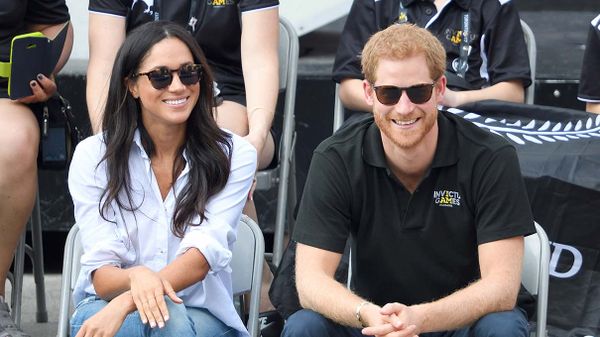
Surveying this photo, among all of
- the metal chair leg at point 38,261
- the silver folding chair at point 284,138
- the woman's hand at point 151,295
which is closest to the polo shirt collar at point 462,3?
the silver folding chair at point 284,138

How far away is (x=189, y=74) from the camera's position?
12.6 ft

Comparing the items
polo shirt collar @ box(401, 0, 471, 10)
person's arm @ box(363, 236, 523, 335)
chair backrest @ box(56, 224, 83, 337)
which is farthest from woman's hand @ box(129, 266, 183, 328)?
polo shirt collar @ box(401, 0, 471, 10)

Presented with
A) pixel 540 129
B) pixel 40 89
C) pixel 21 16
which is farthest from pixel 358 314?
pixel 21 16

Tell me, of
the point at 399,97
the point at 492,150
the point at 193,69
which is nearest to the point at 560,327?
the point at 492,150

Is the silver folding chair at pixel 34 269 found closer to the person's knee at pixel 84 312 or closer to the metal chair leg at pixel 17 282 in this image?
the metal chair leg at pixel 17 282

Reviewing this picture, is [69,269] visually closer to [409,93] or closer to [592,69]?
[409,93]

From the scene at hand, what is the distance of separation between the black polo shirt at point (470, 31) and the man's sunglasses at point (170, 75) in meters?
1.12

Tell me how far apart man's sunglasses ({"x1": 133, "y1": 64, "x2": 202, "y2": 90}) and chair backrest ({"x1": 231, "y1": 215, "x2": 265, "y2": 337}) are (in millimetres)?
468

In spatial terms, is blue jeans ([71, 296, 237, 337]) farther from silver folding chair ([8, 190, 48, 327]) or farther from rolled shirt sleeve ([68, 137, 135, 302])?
silver folding chair ([8, 190, 48, 327])

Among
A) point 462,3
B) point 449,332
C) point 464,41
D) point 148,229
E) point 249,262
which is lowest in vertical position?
point 449,332

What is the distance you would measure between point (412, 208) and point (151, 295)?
31.8 inches

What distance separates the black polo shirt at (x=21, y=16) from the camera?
4625mm

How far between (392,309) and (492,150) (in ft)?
2.01

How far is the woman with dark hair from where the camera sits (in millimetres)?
3605
